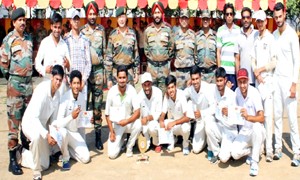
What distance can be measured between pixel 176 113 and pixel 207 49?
1.14 meters

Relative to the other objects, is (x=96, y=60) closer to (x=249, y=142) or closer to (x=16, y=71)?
(x=16, y=71)

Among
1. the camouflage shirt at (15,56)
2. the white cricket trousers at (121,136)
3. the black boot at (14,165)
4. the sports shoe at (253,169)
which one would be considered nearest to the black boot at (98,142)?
the white cricket trousers at (121,136)

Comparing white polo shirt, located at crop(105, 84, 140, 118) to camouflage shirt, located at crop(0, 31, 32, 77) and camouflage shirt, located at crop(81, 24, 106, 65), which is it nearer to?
camouflage shirt, located at crop(81, 24, 106, 65)

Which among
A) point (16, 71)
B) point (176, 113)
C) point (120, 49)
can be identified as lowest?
point (176, 113)

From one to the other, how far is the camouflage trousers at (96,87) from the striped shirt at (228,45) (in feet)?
6.10

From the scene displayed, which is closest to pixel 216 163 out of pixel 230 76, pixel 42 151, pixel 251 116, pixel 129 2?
pixel 251 116

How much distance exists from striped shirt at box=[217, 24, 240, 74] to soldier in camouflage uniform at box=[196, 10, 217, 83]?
0.15 metres

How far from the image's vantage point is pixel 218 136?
5637 millimetres

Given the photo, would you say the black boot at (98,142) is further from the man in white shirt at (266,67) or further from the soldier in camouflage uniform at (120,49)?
the man in white shirt at (266,67)

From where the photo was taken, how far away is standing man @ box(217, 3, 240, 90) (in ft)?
20.1

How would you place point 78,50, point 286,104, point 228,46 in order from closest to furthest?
point 286,104 < point 78,50 < point 228,46

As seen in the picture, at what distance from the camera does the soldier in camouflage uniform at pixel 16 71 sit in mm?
5191

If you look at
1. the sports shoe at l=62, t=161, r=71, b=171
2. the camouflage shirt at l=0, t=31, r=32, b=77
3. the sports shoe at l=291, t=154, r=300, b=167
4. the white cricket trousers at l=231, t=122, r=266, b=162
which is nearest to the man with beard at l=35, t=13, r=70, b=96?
the camouflage shirt at l=0, t=31, r=32, b=77

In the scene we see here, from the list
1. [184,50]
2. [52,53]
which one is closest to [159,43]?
[184,50]
